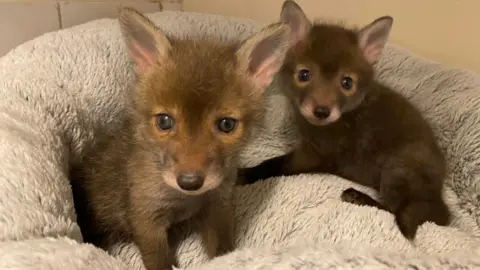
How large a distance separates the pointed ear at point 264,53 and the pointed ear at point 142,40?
19 cm

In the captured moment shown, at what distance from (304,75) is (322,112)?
173 mm

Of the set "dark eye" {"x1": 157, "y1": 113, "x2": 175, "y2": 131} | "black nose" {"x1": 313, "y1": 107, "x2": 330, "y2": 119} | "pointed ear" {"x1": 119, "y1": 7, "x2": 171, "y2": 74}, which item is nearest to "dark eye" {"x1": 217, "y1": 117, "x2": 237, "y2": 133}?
"dark eye" {"x1": 157, "y1": 113, "x2": 175, "y2": 131}

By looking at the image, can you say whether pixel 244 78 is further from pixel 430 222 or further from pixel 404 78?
pixel 404 78

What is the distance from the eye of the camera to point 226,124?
1.21 meters

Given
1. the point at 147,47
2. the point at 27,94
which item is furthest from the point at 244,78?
the point at 27,94

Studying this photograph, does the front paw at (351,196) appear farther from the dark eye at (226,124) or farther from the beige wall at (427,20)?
the beige wall at (427,20)

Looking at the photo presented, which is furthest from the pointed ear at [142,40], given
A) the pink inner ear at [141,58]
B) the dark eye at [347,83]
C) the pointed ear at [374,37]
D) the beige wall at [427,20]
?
the beige wall at [427,20]

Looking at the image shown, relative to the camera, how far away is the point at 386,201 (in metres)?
1.65

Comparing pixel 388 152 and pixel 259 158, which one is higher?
pixel 388 152

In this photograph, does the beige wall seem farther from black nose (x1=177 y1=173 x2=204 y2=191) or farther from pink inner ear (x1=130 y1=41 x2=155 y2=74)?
black nose (x1=177 y1=173 x2=204 y2=191)

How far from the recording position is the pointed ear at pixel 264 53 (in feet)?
4.25

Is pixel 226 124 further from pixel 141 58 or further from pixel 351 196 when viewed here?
pixel 351 196

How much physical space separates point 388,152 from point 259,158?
1.76 ft

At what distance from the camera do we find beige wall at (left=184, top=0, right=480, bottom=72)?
1.96m
